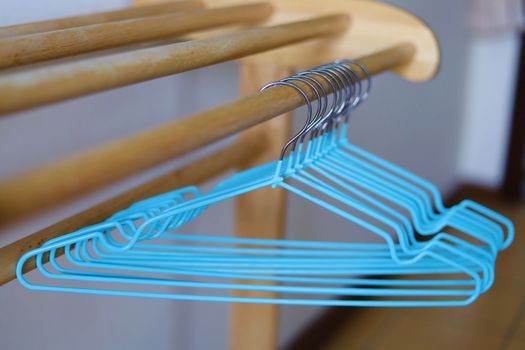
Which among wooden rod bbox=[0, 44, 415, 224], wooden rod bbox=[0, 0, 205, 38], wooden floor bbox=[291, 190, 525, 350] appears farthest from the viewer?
wooden floor bbox=[291, 190, 525, 350]

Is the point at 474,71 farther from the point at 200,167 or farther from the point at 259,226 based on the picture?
the point at 200,167

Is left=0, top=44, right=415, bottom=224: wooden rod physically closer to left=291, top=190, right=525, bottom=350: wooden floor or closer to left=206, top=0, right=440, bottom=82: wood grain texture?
left=206, top=0, right=440, bottom=82: wood grain texture

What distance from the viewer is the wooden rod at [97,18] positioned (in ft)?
2.51

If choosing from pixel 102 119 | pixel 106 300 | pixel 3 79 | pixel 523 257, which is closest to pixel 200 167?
pixel 102 119

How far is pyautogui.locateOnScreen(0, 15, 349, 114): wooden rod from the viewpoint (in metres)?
0.48

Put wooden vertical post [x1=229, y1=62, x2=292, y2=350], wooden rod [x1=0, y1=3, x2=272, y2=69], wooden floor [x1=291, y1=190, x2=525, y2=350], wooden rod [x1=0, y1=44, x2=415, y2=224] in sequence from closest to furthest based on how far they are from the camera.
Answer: wooden rod [x1=0, y1=44, x2=415, y2=224]
wooden rod [x1=0, y1=3, x2=272, y2=69]
wooden vertical post [x1=229, y1=62, x2=292, y2=350]
wooden floor [x1=291, y1=190, x2=525, y2=350]

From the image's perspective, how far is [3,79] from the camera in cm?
48

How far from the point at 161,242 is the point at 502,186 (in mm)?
1995

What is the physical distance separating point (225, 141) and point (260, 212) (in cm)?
24

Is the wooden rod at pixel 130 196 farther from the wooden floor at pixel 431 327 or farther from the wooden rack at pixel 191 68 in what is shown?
the wooden floor at pixel 431 327

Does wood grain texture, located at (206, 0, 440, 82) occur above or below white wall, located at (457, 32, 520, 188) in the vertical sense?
above

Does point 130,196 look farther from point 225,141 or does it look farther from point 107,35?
point 225,141

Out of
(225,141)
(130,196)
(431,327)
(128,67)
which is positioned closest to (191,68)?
(128,67)

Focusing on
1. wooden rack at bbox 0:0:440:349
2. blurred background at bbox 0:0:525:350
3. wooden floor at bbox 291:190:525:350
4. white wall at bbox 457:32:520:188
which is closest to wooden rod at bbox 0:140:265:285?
wooden rack at bbox 0:0:440:349
